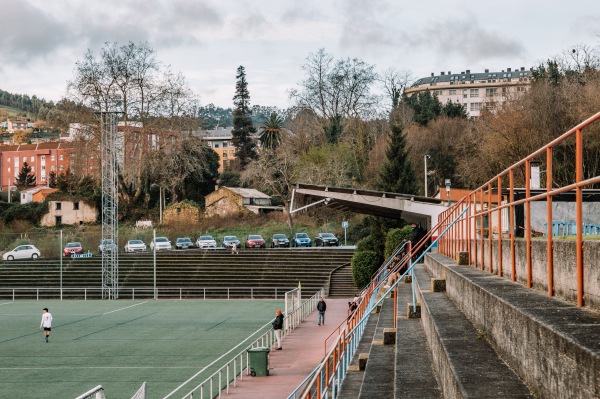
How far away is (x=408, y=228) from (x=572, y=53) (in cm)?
2458

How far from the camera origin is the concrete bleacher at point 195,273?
49.2 meters

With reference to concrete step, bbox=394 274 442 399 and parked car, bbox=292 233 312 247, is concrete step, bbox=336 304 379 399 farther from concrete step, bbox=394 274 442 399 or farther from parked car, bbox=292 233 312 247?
parked car, bbox=292 233 312 247

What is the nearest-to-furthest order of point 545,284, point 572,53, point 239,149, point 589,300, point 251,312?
point 589,300 → point 545,284 → point 251,312 → point 572,53 → point 239,149

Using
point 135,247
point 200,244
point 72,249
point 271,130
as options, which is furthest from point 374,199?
point 271,130

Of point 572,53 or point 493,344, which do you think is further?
point 572,53

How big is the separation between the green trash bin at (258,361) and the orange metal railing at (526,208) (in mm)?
7742

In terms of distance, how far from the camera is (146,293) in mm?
49906

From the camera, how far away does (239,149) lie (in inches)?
4380

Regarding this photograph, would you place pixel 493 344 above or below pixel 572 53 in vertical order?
below

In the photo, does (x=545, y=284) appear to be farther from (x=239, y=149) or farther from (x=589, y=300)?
(x=239, y=149)

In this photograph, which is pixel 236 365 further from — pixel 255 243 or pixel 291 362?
pixel 255 243

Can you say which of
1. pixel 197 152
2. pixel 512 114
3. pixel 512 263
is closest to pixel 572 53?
pixel 512 114

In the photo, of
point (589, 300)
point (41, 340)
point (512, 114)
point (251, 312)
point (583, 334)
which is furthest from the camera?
point (512, 114)

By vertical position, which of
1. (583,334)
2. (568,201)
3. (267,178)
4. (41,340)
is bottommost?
(41,340)
